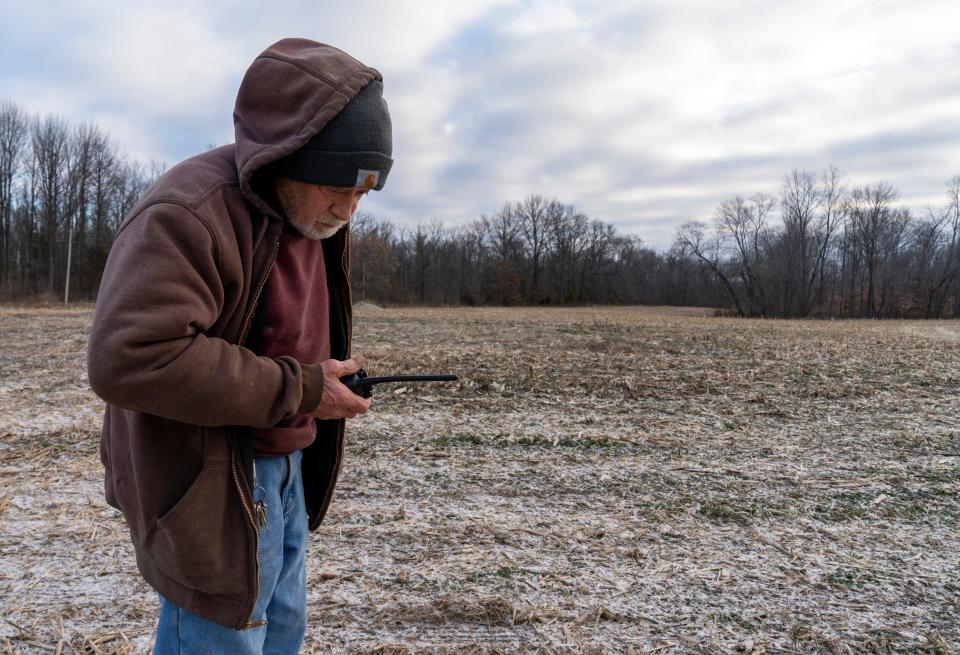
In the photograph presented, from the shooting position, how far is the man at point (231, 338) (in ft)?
3.67

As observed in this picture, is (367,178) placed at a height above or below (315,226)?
above

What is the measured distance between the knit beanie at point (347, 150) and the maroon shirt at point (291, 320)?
179 mm

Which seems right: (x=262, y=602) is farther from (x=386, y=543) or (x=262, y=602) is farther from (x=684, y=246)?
(x=684, y=246)

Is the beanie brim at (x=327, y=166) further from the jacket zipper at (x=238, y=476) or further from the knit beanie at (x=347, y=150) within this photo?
the jacket zipper at (x=238, y=476)

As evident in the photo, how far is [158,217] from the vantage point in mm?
1148

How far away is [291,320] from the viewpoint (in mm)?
1471

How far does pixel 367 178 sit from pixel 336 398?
520 millimetres

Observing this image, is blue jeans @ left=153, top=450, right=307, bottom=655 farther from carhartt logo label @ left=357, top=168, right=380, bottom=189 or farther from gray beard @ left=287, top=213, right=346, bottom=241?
carhartt logo label @ left=357, top=168, right=380, bottom=189

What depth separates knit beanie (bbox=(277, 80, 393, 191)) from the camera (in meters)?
1.34

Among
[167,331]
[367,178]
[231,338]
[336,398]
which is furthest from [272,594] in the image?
[367,178]

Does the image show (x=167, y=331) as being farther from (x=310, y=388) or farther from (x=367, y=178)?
(x=367, y=178)

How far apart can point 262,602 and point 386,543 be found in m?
1.99

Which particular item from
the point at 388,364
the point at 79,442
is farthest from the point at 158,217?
the point at 388,364

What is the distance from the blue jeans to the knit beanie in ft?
2.28
